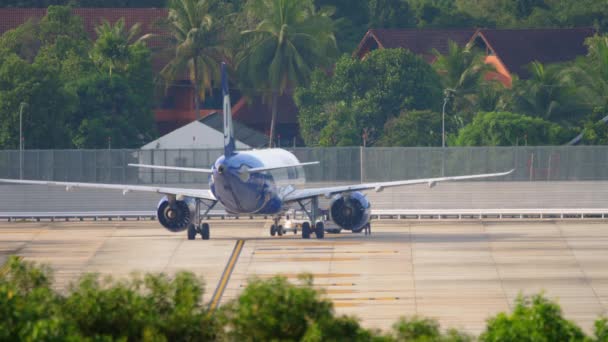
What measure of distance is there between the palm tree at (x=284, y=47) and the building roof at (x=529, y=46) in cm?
1593

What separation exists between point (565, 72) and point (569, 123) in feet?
14.2

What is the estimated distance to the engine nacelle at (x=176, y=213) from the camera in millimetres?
49531

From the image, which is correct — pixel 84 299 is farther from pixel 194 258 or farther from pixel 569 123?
pixel 569 123

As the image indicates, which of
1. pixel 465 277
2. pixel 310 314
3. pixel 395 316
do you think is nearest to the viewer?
pixel 310 314

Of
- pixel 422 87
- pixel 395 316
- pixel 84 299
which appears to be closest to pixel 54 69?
pixel 422 87

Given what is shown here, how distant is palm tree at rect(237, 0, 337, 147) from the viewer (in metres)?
97.2

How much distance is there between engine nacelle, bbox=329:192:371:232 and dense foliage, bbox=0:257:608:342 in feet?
101

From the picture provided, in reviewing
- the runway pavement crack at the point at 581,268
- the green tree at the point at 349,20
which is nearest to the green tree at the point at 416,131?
the green tree at the point at 349,20

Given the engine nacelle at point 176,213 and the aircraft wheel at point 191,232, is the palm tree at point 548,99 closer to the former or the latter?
the engine nacelle at point 176,213

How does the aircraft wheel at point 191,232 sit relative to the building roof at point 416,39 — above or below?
below

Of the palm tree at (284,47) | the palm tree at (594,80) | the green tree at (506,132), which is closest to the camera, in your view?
the green tree at (506,132)

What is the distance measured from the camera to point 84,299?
18469mm

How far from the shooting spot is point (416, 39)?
11025 cm

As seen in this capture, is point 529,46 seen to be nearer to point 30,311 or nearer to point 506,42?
point 506,42
